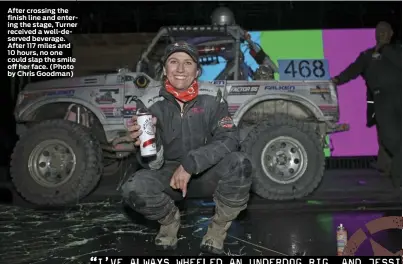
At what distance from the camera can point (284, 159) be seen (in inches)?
183

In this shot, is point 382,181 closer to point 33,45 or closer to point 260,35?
point 260,35

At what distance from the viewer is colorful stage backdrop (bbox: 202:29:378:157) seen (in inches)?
274

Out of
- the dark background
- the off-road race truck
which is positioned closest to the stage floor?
the off-road race truck

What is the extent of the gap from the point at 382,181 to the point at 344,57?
2541 millimetres

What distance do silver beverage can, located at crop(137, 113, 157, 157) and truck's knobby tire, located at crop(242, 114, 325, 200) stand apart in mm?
2227

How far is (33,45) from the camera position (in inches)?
195

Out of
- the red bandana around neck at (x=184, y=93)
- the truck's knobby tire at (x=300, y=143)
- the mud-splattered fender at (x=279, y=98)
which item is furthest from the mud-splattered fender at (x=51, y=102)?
the red bandana around neck at (x=184, y=93)

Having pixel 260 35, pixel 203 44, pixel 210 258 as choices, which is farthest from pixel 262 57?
pixel 210 258

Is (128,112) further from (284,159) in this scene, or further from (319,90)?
(319,90)

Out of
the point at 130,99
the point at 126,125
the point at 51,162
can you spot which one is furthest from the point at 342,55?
the point at 51,162

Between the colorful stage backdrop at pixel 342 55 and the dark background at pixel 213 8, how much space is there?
1.22 feet

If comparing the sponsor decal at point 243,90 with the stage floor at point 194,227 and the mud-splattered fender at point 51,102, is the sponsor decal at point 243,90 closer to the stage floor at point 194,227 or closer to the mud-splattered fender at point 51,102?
the stage floor at point 194,227

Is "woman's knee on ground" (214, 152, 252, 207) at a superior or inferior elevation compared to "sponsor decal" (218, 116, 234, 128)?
inferior

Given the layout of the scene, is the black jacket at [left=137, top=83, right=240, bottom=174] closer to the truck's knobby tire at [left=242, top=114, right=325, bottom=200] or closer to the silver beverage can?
the silver beverage can
